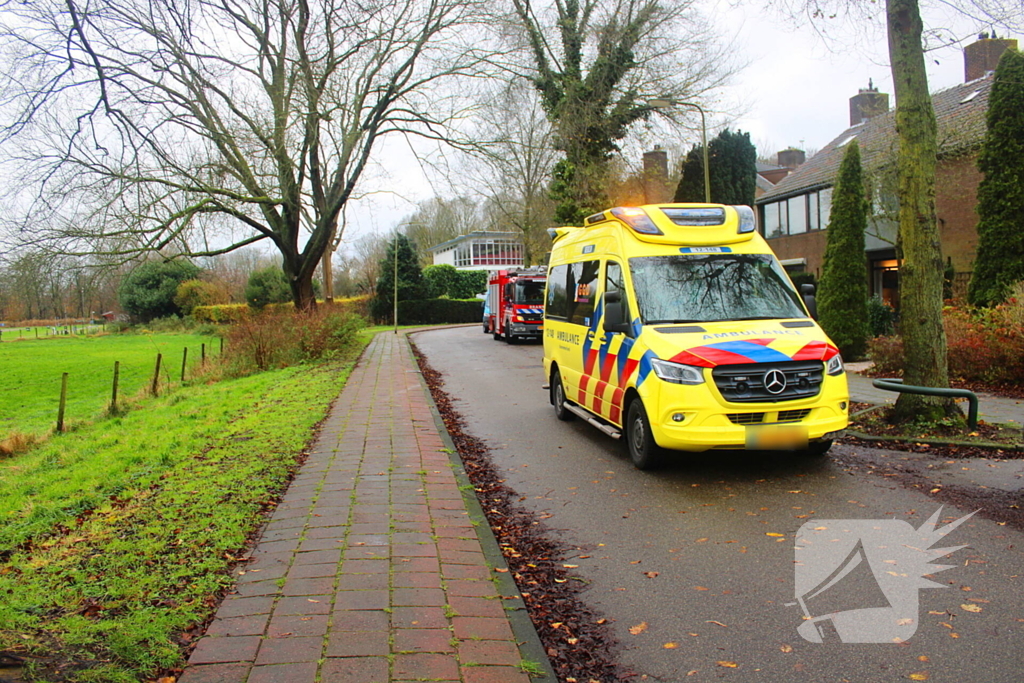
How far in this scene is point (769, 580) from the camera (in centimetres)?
431

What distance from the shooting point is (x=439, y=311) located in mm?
53969

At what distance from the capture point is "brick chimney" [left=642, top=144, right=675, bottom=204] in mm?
31141

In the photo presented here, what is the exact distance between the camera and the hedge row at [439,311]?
52781 mm

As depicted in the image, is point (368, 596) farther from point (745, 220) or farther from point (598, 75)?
point (598, 75)

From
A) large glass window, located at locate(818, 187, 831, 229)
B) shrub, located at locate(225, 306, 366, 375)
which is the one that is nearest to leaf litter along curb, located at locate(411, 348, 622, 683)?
shrub, located at locate(225, 306, 366, 375)

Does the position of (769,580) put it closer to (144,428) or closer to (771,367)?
(771,367)

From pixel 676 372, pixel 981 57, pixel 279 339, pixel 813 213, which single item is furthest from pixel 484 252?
pixel 676 372

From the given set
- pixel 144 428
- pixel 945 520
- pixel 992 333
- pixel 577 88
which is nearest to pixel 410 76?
pixel 577 88

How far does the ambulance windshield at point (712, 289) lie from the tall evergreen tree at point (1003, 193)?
28.7 feet

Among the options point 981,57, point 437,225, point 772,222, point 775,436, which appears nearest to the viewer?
point 775,436

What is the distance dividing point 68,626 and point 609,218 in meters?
6.53

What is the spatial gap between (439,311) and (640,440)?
156 feet

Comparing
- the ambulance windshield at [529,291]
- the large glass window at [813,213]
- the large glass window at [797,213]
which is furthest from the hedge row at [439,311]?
the large glass window at [813,213]

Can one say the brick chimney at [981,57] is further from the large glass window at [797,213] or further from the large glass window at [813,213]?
the large glass window at [797,213]
